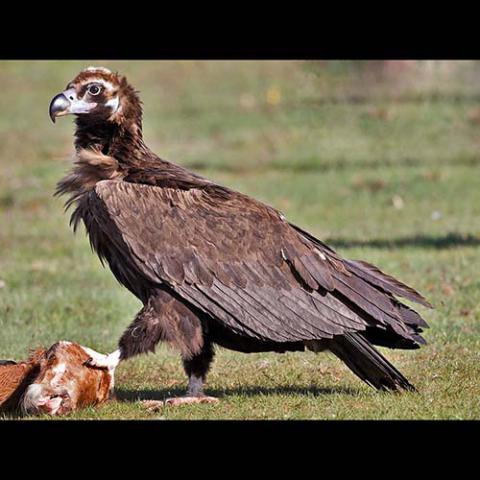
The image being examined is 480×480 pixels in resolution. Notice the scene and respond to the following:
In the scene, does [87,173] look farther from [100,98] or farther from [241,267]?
[241,267]

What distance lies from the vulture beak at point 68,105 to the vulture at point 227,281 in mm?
496

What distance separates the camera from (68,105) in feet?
28.4

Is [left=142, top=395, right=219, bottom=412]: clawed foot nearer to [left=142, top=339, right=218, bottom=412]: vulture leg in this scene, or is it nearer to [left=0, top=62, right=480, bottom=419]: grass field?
[left=142, top=339, right=218, bottom=412]: vulture leg

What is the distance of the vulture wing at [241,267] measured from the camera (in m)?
8.06

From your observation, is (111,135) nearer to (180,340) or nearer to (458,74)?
(180,340)

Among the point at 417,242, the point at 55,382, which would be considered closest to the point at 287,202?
the point at 417,242

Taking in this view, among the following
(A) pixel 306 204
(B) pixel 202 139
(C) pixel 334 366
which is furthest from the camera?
(B) pixel 202 139

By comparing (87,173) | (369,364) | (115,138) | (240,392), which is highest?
(115,138)

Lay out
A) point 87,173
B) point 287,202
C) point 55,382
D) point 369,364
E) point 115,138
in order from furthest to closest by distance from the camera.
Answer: point 287,202, point 115,138, point 87,173, point 369,364, point 55,382

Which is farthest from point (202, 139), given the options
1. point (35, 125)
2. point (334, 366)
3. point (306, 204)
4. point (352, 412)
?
point (352, 412)

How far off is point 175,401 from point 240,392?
633mm

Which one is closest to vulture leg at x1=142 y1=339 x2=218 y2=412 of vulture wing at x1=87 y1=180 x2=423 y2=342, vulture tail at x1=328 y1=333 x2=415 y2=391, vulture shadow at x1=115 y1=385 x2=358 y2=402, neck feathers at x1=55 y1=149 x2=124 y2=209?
vulture shadow at x1=115 y1=385 x2=358 y2=402

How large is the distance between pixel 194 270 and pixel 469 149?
46.5 feet

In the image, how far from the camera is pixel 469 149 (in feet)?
70.5
